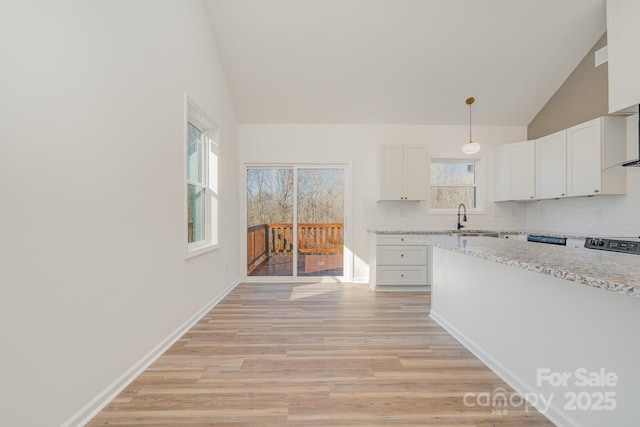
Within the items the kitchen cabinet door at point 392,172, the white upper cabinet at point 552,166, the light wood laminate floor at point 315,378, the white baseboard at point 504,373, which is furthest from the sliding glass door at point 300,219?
the white upper cabinet at point 552,166

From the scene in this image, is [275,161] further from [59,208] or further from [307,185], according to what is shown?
[59,208]

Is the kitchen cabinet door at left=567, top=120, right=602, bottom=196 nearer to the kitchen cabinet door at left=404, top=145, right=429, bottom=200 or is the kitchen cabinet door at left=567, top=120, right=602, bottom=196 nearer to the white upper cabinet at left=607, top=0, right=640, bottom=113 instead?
the white upper cabinet at left=607, top=0, right=640, bottom=113

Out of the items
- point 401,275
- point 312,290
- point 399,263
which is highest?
point 399,263

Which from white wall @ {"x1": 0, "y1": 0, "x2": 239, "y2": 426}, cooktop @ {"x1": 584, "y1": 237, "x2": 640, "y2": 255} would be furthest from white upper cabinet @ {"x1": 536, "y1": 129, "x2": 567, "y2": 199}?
white wall @ {"x1": 0, "y1": 0, "x2": 239, "y2": 426}

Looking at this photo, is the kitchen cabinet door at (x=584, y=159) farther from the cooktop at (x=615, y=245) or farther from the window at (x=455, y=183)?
the window at (x=455, y=183)

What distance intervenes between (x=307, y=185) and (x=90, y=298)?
3440 mm

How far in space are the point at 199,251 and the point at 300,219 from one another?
1.94 m

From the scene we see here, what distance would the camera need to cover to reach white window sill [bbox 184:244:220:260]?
9.17 ft

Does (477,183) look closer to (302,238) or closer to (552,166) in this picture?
(552,166)

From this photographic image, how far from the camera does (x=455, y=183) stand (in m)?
4.81

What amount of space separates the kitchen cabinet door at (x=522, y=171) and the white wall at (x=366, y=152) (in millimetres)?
377

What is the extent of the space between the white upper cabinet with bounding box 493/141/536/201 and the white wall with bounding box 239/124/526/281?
0.78ft

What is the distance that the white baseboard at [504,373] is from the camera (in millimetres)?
1512

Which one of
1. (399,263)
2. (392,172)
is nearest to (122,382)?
(399,263)
